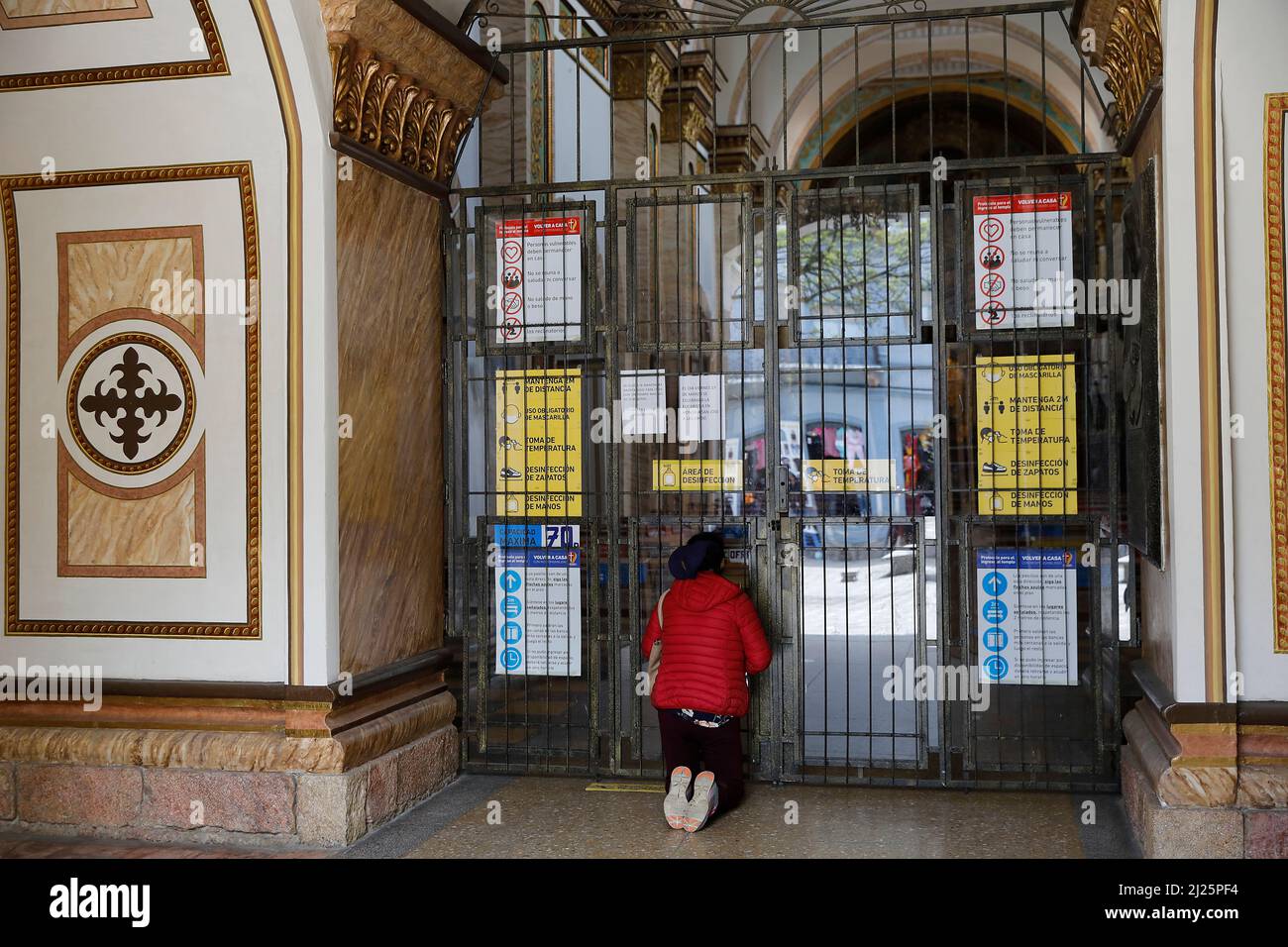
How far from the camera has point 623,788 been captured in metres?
5.75

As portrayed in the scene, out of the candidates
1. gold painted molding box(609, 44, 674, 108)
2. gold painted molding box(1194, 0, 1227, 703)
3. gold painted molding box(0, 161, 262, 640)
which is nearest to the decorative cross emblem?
gold painted molding box(0, 161, 262, 640)

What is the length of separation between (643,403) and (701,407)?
11.5 inches

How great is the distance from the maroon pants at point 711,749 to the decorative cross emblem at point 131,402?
8.29 ft

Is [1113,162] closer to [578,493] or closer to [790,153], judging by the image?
[578,493]

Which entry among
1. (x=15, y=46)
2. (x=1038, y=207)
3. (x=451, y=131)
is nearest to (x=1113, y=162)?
(x=1038, y=207)

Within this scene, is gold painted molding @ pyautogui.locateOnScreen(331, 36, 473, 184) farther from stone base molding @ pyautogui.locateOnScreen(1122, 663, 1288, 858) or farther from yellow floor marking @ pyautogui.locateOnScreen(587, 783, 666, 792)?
stone base molding @ pyautogui.locateOnScreen(1122, 663, 1288, 858)

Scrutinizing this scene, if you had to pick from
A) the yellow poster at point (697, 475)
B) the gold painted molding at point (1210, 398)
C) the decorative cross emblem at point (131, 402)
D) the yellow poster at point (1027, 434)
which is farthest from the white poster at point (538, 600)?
the gold painted molding at point (1210, 398)

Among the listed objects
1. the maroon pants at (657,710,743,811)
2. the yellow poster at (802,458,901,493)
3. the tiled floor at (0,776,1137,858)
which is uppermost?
the yellow poster at (802,458,901,493)

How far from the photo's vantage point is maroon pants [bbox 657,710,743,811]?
5.30m

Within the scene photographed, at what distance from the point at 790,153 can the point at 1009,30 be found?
3.30 metres

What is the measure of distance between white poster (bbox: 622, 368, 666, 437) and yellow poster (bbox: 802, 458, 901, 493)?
73 centimetres

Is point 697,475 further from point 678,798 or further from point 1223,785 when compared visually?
point 1223,785

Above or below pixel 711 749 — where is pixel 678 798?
below

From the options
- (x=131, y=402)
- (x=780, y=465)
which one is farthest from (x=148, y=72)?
(x=780, y=465)
